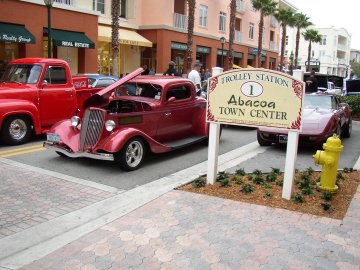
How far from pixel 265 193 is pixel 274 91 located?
1540mm

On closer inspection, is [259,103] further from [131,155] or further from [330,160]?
[131,155]

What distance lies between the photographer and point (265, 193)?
559 cm

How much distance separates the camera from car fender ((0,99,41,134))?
8.62 m

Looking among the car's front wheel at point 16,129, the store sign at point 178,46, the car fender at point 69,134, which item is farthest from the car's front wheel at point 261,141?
the store sign at point 178,46

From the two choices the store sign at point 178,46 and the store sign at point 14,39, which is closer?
the store sign at point 14,39

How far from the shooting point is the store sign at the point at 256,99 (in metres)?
5.33

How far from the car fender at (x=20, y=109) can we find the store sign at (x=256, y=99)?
17.1 feet

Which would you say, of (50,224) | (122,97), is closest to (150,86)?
(122,97)

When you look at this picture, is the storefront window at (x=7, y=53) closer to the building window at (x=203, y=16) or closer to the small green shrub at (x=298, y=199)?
the building window at (x=203, y=16)

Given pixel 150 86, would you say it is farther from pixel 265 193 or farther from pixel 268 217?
pixel 268 217

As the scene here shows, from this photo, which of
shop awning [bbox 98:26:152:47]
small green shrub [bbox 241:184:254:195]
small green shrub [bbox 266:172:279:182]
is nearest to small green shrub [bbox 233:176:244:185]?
small green shrub [bbox 241:184:254:195]

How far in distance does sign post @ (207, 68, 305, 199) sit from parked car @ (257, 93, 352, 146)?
3317 mm

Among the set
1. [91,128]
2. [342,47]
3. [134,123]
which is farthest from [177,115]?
[342,47]

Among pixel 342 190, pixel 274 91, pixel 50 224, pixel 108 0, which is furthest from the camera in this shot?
pixel 108 0
